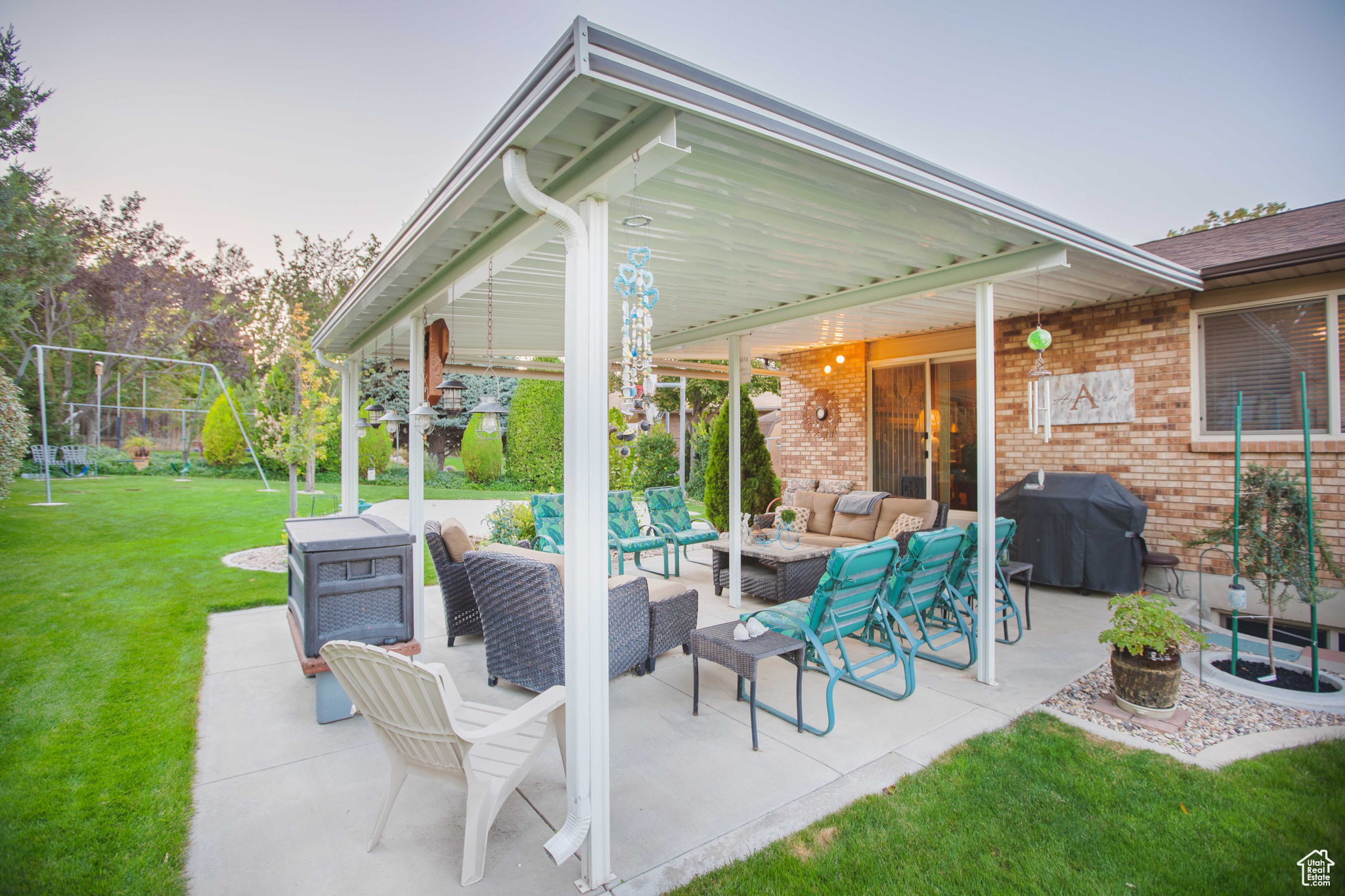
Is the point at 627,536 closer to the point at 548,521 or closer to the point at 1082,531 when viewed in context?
the point at 548,521

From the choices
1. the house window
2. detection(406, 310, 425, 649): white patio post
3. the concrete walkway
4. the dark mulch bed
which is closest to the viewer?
the concrete walkway

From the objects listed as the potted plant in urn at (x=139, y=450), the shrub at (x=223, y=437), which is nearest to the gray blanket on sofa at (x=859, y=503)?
the shrub at (x=223, y=437)

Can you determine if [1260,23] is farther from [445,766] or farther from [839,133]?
[445,766]

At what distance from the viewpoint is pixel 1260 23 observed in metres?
3.71

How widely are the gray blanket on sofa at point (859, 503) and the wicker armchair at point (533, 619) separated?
3.63 m

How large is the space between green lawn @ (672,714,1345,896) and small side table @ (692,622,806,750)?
68 cm

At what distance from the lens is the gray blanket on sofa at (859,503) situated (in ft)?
21.9

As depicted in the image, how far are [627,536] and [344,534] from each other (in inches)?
144

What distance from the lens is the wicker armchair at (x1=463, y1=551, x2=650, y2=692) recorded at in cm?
325

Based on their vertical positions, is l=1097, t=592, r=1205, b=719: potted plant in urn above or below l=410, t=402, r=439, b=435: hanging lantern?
below

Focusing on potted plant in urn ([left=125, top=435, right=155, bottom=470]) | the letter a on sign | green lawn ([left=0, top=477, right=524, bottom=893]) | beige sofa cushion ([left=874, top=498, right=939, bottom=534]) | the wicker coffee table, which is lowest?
green lawn ([left=0, top=477, right=524, bottom=893])

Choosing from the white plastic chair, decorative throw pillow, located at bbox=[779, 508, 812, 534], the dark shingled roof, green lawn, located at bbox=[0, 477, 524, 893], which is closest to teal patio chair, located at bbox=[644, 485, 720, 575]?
decorative throw pillow, located at bbox=[779, 508, 812, 534]

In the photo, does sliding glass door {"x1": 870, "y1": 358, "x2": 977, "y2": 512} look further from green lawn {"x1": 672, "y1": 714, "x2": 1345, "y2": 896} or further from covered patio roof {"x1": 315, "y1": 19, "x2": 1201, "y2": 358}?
green lawn {"x1": 672, "y1": 714, "x2": 1345, "y2": 896}

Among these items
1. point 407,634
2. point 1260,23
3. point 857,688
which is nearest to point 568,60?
point 407,634
